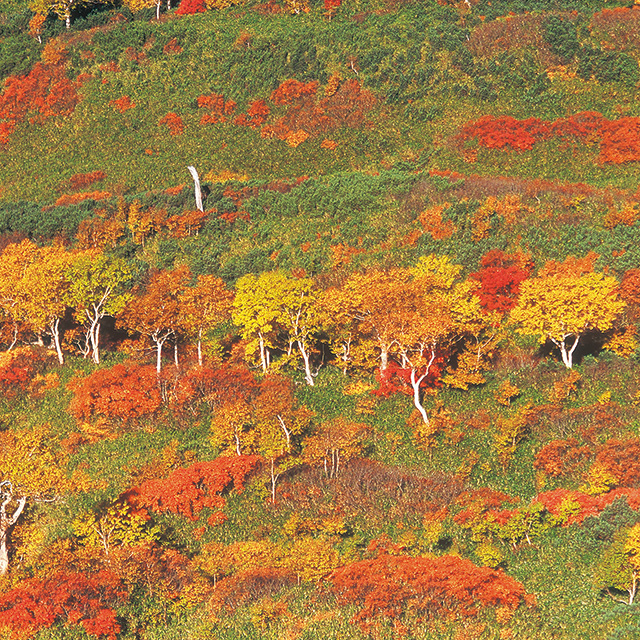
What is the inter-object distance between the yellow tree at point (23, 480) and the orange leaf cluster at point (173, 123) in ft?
219

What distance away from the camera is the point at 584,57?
346ft

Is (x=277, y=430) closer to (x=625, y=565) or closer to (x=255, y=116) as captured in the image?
(x=625, y=565)

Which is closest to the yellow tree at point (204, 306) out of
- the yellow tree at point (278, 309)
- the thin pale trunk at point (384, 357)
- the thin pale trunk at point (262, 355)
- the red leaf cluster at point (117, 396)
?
the yellow tree at point (278, 309)

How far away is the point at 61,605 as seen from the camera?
43.1m

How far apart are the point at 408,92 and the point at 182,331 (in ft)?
163

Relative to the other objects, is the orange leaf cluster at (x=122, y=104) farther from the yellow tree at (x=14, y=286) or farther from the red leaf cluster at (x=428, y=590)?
the red leaf cluster at (x=428, y=590)

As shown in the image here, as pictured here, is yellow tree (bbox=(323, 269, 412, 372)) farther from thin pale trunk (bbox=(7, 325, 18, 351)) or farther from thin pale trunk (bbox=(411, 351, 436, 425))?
thin pale trunk (bbox=(7, 325, 18, 351))

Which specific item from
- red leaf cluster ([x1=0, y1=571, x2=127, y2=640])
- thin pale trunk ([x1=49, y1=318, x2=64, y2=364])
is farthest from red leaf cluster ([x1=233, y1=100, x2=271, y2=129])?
red leaf cluster ([x1=0, y1=571, x2=127, y2=640])

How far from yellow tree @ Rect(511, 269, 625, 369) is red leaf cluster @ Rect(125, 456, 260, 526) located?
806 inches

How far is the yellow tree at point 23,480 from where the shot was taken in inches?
1828

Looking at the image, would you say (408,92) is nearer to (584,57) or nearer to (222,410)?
(584,57)

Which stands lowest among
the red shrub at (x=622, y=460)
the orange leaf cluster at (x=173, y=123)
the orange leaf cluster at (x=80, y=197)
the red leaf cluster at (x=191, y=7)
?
the red shrub at (x=622, y=460)

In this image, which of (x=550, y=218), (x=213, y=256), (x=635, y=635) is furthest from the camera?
(x=213, y=256)

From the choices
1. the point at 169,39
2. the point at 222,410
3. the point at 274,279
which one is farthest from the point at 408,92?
the point at 222,410
